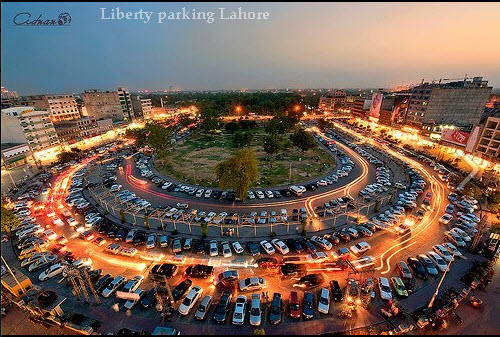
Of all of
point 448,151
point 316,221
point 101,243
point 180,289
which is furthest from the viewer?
point 448,151

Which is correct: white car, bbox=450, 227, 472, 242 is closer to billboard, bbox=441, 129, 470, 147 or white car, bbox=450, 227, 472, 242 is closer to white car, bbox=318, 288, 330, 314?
white car, bbox=318, 288, 330, 314

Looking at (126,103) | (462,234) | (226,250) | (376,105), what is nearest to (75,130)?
(126,103)

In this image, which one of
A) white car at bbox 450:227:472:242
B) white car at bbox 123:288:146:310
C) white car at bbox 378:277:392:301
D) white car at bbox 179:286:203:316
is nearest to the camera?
white car at bbox 179:286:203:316

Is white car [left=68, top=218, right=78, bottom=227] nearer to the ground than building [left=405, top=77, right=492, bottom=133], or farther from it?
nearer to the ground

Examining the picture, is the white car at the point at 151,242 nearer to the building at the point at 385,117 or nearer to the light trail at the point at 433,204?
the light trail at the point at 433,204

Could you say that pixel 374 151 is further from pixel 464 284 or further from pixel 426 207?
pixel 464 284

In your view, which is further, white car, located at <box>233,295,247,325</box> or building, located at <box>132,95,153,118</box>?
building, located at <box>132,95,153,118</box>

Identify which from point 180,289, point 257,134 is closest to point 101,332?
point 180,289

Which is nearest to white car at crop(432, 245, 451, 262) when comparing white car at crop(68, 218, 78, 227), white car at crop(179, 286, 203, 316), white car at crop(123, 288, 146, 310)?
white car at crop(179, 286, 203, 316)
